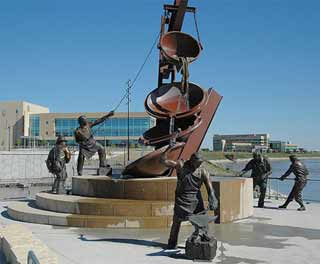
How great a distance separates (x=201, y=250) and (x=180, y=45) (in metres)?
8.25

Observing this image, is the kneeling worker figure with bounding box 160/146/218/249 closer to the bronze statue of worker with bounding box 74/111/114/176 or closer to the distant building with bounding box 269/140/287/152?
the bronze statue of worker with bounding box 74/111/114/176

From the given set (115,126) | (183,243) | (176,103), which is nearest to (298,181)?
(176,103)

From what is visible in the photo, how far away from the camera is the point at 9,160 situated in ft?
86.3

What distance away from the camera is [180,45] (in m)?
13.6

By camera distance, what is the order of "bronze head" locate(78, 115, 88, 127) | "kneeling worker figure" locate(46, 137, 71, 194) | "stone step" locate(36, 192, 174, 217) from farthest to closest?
1. "bronze head" locate(78, 115, 88, 127)
2. "kneeling worker figure" locate(46, 137, 71, 194)
3. "stone step" locate(36, 192, 174, 217)

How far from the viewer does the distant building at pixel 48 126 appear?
7962cm

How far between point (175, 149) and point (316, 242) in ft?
14.5

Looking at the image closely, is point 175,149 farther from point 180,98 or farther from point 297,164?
point 297,164

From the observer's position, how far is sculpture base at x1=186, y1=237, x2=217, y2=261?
6.75m

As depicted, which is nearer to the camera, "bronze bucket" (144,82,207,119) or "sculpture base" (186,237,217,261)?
"sculpture base" (186,237,217,261)

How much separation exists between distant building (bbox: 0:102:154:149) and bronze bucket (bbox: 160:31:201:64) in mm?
63416

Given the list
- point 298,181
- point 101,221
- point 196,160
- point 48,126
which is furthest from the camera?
point 48,126

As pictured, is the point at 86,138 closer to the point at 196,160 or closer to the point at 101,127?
the point at 196,160

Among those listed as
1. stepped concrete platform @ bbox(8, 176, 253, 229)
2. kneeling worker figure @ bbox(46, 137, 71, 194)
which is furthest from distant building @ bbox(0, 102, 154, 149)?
stepped concrete platform @ bbox(8, 176, 253, 229)
